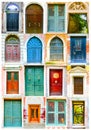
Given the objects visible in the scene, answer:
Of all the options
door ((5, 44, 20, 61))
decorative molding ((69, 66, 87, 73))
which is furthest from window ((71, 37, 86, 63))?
door ((5, 44, 20, 61))

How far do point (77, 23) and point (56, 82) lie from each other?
371 millimetres

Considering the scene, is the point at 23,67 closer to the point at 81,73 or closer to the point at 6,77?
the point at 6,77

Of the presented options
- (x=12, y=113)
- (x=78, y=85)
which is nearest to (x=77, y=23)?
(x=78, y=85)

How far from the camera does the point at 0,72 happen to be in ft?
7.43

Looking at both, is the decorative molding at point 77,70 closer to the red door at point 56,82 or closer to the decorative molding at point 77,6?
the red door at point 56,82

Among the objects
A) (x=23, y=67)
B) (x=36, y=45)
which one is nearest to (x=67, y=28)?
(x=36, y=45)

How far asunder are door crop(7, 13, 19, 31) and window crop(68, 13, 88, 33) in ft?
1.03

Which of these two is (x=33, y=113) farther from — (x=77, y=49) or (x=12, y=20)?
(x=12, y=20)

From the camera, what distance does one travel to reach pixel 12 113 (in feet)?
7.45

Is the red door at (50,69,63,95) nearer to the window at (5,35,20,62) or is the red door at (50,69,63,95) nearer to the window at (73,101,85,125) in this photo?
the window at (73,101,85,125)

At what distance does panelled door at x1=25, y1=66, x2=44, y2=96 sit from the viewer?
2273 millimetres

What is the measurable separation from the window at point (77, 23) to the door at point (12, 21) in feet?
1.03

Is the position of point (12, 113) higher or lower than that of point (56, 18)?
lower

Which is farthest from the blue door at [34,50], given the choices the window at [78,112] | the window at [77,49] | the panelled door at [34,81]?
the window at [78,112]
